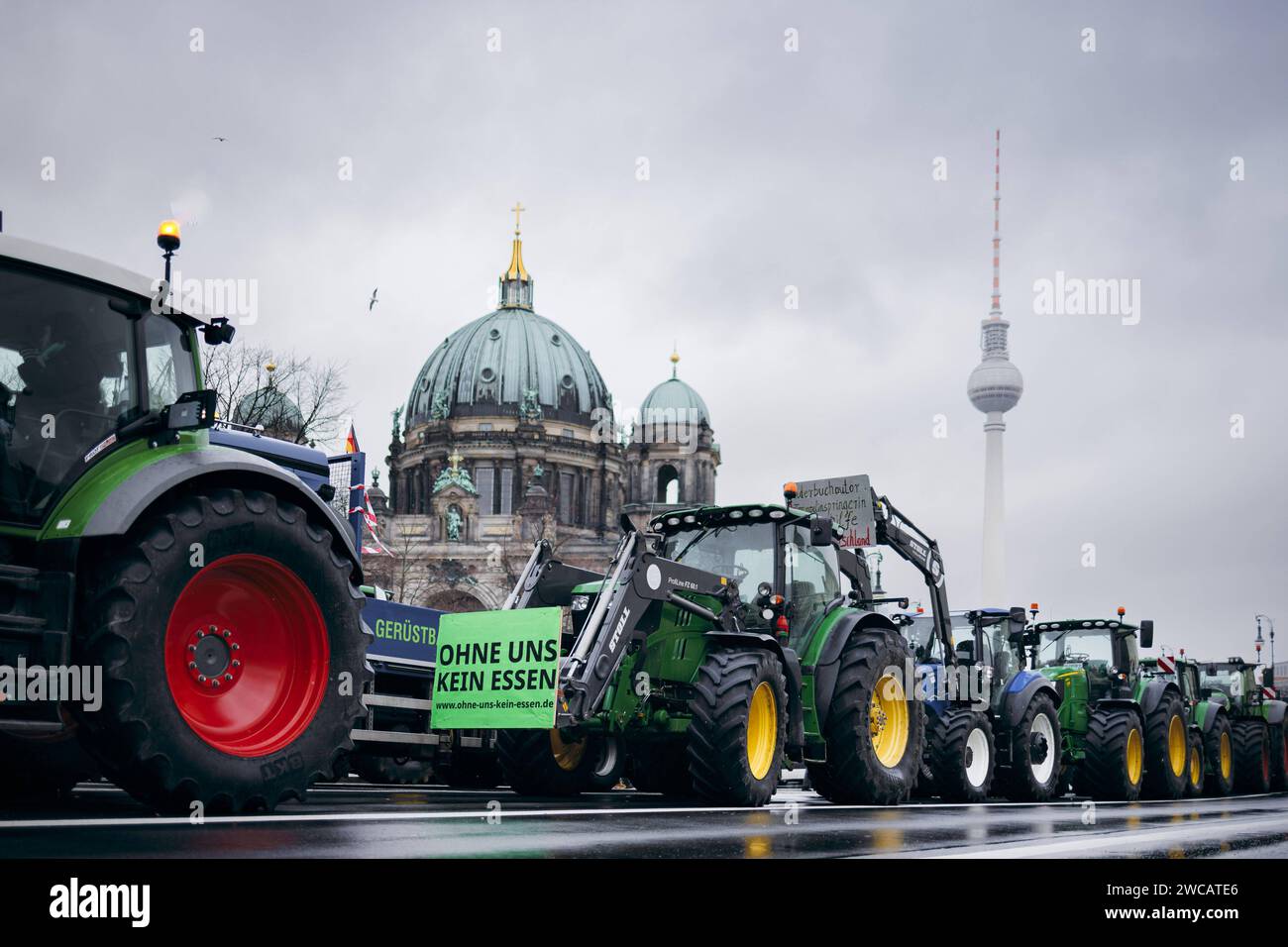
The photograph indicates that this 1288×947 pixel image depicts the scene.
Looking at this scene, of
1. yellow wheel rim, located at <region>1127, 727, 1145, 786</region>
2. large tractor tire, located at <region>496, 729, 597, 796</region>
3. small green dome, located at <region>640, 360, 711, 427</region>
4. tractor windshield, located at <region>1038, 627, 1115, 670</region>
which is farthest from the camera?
small green dome, located at <region>640, 360, 711, 427</region>

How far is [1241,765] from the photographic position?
2322 centimetres

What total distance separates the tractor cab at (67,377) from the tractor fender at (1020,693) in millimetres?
11135

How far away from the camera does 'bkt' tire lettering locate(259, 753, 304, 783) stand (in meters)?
6.25

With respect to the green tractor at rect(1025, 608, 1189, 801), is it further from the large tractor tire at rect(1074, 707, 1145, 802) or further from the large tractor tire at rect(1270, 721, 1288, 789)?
the large tractor tire at rect(1270, 721, 1288, 789)

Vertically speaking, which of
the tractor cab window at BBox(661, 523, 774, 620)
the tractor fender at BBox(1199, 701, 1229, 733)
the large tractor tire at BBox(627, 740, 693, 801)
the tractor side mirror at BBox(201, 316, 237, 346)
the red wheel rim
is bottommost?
the tractor fender at BBox(1199, 701, 1229, 733)

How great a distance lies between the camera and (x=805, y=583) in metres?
12.2

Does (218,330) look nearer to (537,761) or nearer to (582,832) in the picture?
(582,832)

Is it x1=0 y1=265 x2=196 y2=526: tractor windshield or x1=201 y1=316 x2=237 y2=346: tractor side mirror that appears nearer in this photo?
x1=0 y1=265 x2=196 y2=526: tractor windshield

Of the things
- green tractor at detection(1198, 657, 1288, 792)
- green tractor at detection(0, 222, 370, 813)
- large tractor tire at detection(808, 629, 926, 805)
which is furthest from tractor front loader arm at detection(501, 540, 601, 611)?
green tractor at detection(1198, 657, 1288, 792)

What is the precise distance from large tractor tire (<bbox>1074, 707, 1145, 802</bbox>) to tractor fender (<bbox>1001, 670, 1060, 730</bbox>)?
155 cm

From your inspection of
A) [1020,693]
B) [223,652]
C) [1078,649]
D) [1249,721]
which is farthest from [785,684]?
[1249,721]

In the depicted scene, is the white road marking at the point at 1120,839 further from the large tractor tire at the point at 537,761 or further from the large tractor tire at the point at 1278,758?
the large tractor tire at the point at 1278,758
